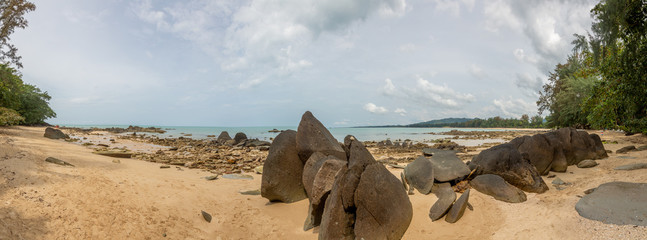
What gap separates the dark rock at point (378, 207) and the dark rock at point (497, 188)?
9.25 feet

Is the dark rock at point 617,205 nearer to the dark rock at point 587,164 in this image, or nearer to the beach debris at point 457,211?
the beach debris at point 457,211

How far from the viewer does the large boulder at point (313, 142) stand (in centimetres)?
689

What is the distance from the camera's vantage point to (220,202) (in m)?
6.71

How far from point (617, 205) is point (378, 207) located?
13.8 feet

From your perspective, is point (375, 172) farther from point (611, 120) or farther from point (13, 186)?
point (611, 120)

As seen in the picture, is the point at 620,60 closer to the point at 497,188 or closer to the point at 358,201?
the point at 497,188

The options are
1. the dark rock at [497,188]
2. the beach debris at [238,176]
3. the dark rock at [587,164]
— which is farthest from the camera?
the beach debris at [238,176]

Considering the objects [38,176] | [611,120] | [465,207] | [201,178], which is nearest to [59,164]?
[38,176]

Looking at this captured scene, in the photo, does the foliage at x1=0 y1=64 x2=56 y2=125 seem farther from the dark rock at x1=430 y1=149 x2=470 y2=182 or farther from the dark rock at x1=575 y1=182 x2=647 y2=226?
the dark rock at x1=575 y1=182 x2=647 y2=226

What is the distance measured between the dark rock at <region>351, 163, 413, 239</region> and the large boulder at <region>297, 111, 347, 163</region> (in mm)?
2327

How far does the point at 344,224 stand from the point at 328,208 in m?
0.36

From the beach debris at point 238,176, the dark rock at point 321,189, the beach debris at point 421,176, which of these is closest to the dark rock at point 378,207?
the dark rock at point 321,189

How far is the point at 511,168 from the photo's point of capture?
701 cm

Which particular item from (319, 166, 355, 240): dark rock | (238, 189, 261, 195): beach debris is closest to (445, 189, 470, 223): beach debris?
(319, 166, 355, 240): dark rock
